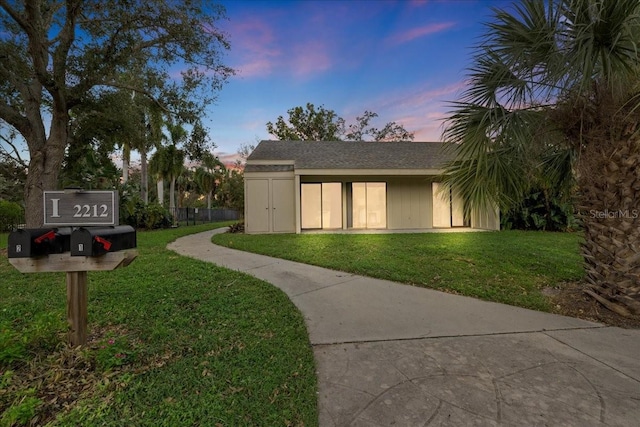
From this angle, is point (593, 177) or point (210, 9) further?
point (210, 9)

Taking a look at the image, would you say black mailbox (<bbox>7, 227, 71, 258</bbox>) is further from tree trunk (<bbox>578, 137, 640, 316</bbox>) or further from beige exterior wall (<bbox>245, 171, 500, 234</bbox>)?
beige exterior wall (<bbox>245, 171, 500, 234</bbox>)

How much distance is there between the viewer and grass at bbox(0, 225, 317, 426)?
1.95 m

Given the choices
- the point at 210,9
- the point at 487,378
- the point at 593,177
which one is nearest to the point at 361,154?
the point at 210,9

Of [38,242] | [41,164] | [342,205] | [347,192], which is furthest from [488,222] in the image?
[41,164]

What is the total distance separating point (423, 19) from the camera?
7.71 m

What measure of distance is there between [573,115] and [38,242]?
5.92 meters

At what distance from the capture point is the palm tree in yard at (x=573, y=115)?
332cm

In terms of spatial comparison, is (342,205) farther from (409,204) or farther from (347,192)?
(409,204)

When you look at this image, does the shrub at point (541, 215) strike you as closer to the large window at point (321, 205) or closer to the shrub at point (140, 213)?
the large window at point (321, 205)

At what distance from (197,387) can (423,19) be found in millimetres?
9133

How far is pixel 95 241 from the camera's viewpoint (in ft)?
7.65

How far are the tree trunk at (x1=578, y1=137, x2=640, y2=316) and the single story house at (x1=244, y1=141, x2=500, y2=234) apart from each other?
8369 mm

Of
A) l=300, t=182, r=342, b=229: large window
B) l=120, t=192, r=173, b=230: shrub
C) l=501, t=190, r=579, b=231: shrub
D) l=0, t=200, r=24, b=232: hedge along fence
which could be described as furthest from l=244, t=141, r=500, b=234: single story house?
l=0, t=200, r=24, b=232: hedge along fence

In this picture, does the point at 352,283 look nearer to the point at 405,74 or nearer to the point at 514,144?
the point at 514,144
